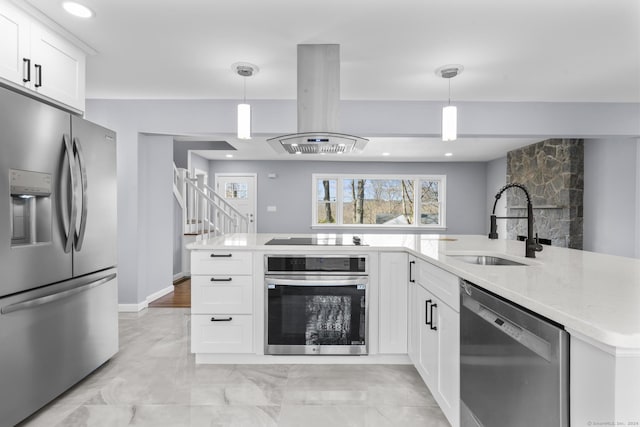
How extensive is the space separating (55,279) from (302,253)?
147 centimetres

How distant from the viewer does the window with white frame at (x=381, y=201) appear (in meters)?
7.76

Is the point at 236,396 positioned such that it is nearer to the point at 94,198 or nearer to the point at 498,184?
the point at 94,198

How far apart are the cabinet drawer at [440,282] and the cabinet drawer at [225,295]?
119 centimetres

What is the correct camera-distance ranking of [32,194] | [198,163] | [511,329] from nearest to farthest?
[511,329], [32,194], [198,163]

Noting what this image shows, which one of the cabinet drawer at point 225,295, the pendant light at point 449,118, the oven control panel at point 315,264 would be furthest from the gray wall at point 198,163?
the pendant light at point 449,118

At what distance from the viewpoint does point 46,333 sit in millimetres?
1857

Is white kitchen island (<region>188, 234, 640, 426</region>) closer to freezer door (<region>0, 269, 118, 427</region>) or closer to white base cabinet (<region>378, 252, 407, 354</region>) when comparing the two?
white base cabinet (<region>378, 252, 407, 354</region>)

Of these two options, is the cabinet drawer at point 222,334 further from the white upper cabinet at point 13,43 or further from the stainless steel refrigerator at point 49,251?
the white upper cabinet at point 13,43

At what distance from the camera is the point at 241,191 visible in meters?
7.62

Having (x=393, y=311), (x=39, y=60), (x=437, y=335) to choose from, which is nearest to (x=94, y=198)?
(x=39, y=60)

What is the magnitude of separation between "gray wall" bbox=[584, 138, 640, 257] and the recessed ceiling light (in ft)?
19.6

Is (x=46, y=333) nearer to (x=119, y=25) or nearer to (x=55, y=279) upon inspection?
(x=55, y=279)

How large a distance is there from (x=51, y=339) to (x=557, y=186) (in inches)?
247

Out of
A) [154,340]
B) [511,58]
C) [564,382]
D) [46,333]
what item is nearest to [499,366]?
[564,382]
